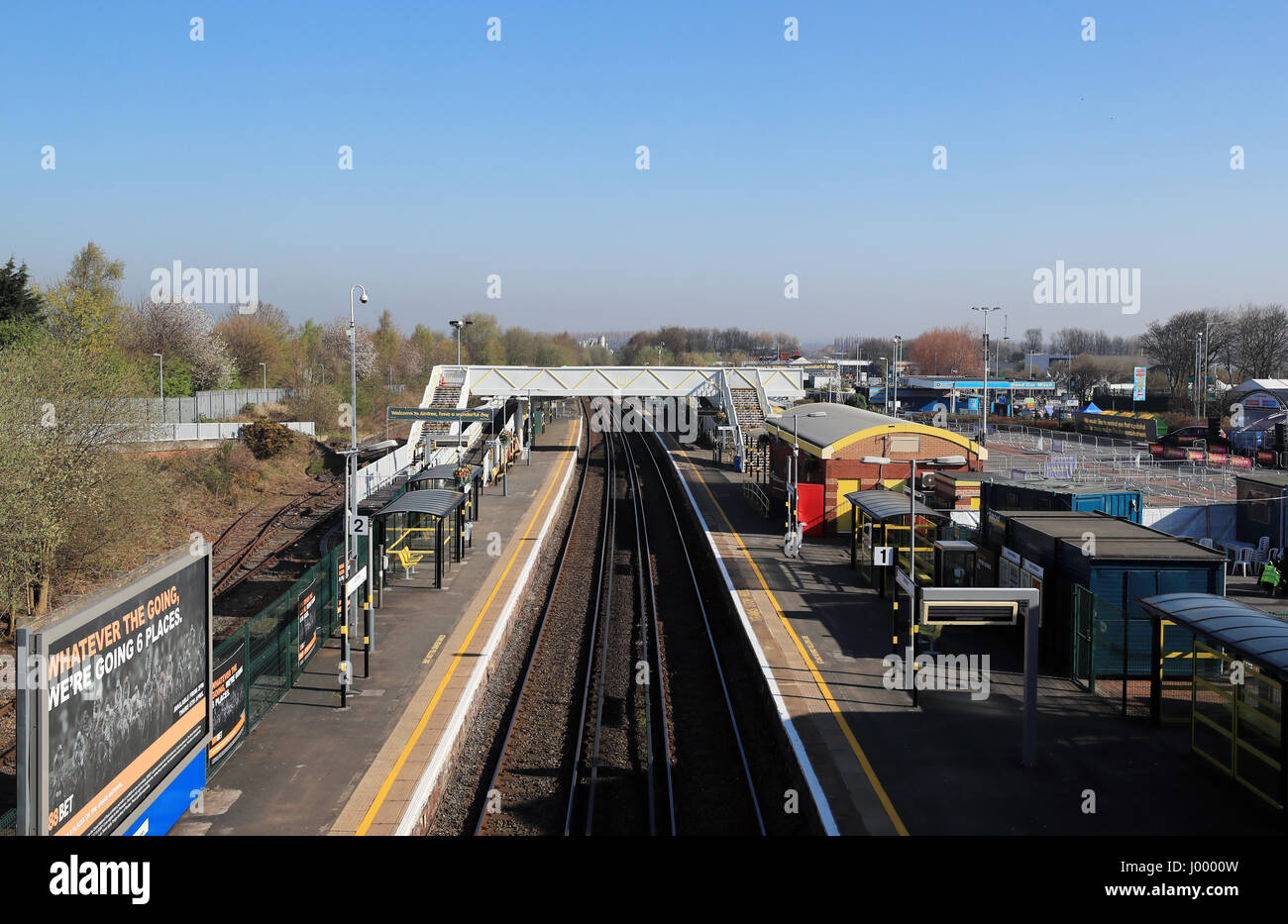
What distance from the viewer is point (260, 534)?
31.2m

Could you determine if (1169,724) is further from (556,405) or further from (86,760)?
(556,405)

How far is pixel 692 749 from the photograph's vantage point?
47.7 feet

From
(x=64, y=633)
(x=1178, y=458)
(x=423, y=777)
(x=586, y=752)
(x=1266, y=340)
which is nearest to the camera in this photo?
(x=64, y=633)

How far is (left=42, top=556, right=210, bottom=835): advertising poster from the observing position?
23.2 feet

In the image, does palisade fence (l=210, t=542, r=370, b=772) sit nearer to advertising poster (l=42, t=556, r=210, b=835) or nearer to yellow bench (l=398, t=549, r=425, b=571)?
advertising poster (l=42, t=556, r=210, b=835)

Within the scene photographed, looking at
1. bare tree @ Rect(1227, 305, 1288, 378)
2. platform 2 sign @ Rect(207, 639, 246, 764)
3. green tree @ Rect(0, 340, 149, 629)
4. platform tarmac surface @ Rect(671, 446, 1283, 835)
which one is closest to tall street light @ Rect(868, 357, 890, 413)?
bare tree @ Rect(1227, 305, 1288, 378)

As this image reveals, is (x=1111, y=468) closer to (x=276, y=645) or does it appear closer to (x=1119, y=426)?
(x=1119, y=426)

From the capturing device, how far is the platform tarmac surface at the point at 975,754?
10672 millimetres

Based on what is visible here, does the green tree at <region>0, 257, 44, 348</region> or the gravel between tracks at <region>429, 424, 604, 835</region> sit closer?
the gravel between tracks at <region>429, 424, 604, 835</region>

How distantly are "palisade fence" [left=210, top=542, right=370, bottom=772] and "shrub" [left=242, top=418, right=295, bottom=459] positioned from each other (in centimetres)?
3236

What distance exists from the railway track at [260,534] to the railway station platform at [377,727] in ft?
18.4

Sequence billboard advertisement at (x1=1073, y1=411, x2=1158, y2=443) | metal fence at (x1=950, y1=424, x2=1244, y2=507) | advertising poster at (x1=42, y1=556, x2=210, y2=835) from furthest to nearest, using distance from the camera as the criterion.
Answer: billboard advertisement at (x1=1073, y1=411, x2=1158, y2=443) < metal fence at (x1=950, y1=424, x2=1244, y2=507) < advertising poster at (x1=42, y1=556, x2=210, y2=835)
